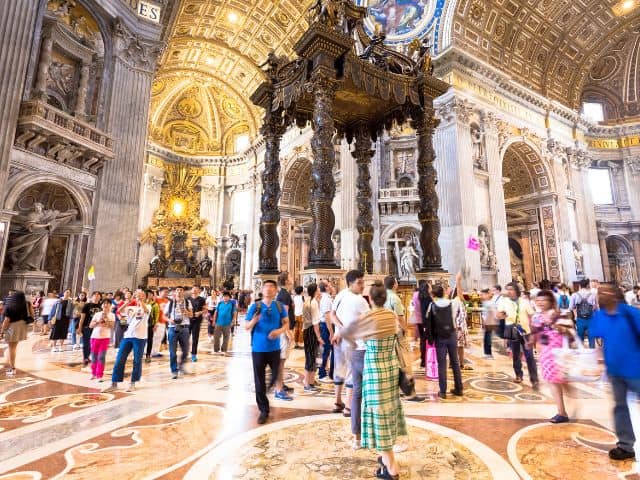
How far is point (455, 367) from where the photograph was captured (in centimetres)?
389

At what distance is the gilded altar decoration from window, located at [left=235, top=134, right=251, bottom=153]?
3.81 m

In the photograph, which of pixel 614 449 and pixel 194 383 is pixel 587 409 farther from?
pixel 194 383

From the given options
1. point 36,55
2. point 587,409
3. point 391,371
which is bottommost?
point 587,409

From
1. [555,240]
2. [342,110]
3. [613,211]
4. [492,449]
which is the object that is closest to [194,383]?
[492,449]

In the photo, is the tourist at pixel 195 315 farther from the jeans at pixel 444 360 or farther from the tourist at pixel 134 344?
the jeans at pixel 444 360

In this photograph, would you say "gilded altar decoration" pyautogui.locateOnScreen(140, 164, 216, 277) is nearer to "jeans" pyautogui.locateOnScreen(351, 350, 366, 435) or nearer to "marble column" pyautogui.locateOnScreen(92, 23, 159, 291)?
"marble column" pyautogui.locateOnScreen(92, 23, 159, 291)

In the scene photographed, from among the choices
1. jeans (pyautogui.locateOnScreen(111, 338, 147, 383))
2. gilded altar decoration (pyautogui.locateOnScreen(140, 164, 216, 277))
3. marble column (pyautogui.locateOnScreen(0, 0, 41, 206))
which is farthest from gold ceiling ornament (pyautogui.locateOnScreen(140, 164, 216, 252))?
jeans (pyautogui.locateOnScreen(111, 338, 147, 383))

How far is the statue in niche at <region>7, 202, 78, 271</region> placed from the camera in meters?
10.0

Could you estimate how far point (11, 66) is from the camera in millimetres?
8859

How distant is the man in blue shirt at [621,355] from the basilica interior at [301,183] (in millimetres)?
240

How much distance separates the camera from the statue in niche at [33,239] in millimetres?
10023

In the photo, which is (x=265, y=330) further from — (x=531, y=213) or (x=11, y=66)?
(x=531, y=213)

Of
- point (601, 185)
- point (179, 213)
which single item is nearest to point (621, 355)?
point (601, 185)

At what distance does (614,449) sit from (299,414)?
8.35ft
